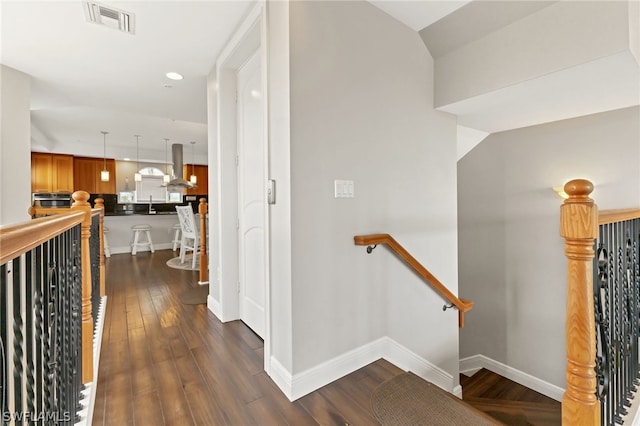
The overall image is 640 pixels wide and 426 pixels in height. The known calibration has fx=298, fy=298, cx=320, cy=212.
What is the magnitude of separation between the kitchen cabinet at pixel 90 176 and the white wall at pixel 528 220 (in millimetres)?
8254

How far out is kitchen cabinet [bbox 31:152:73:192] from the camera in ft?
22.4

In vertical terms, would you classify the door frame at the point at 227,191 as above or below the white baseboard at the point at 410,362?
above

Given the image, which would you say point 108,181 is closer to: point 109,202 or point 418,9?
point 109,202

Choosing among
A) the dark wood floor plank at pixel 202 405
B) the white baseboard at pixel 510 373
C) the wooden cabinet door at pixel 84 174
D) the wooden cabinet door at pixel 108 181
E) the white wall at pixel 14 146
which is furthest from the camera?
the wooden cabinet door at pixel 108 181

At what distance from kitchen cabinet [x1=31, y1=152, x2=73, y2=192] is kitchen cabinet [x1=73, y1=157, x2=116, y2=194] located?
0.17 metres

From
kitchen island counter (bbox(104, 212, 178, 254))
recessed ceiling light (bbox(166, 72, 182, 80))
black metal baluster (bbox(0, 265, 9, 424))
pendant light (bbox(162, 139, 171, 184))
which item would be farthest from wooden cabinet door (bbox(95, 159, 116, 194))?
black metal baluster (bbox(0, 265, 9, 424))

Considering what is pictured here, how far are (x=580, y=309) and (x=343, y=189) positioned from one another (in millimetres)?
1276

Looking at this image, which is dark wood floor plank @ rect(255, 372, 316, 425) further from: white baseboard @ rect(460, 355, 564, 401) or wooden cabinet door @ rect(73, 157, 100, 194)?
wooden cabinet door @ rect(73, 157, 100, 194)

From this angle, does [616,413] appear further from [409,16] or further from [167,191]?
[167,191]

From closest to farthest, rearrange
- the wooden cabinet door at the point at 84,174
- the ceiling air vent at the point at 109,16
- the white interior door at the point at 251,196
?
the ceiling air vent at the point at 109,16, the white interior door at the point at 251,196, the wooden cabinet door at the point at 84,174

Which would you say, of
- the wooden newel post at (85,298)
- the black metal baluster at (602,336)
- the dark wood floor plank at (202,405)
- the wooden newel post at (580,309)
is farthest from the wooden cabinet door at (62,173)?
the black metal baluster at (602,336)

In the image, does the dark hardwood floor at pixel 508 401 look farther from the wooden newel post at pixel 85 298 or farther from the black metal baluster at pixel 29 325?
the black metal baluster at pixel 29 325

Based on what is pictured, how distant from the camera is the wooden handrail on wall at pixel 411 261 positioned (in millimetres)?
1983

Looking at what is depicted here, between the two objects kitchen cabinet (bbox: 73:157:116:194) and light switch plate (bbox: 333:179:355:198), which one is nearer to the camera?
light switch plate (bbox: 333:179:355:198)
